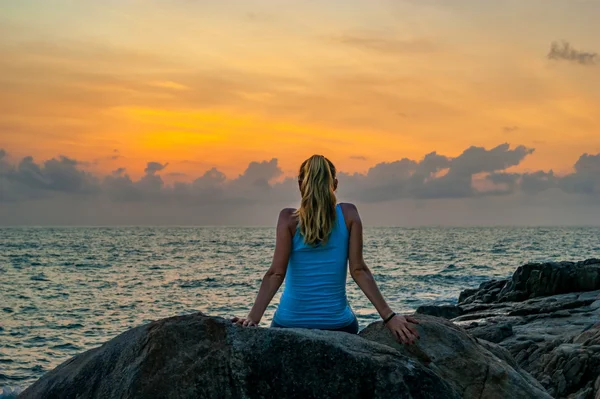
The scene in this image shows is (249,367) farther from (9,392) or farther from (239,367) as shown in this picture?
(9,392)

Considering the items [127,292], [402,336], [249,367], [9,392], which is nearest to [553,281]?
[9,392]

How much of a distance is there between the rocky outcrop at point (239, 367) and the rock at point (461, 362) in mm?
672

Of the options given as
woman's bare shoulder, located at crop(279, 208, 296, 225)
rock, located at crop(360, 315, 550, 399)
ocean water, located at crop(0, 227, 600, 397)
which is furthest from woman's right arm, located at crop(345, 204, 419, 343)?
ocean water, located at crop(0, 227, 600, 397)

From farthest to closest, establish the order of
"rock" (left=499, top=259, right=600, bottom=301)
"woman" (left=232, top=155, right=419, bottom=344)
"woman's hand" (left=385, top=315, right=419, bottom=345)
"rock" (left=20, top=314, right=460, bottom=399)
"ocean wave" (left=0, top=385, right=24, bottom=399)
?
"rock" (left=499, top=259, right=600, bottom=301), "ocean wave" (left=0, top=385, right=24, bottom=399), "woman's hand" (left=385, top=315, right=419, bottom=345), "woman" (left=232, top=155, right=419, bottom=344), "rock" (left=20, top=314, right=460, bottom=399)

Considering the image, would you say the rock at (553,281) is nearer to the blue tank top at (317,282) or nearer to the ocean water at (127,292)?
the ocean water at (127,292)

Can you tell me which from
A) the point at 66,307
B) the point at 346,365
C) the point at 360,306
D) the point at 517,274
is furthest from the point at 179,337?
the point at 66,307

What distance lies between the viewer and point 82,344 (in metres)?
25.5

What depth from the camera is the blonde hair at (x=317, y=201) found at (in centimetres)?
612

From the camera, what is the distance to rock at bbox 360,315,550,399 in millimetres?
6324

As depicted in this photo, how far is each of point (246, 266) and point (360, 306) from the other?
107 ft

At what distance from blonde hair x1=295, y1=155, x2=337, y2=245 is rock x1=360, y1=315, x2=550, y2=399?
1.21 m

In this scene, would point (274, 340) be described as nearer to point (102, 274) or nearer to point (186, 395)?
point (186, 395)

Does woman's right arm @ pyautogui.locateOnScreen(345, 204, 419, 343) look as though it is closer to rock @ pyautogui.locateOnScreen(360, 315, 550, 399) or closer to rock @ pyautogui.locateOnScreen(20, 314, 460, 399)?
rock @ pyautogui.locateOnScreen(360, 315, 550, 399)

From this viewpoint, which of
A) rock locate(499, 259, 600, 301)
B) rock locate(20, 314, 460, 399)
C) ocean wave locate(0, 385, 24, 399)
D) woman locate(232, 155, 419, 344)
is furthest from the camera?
rock locate(499, 259, 600, 301)
